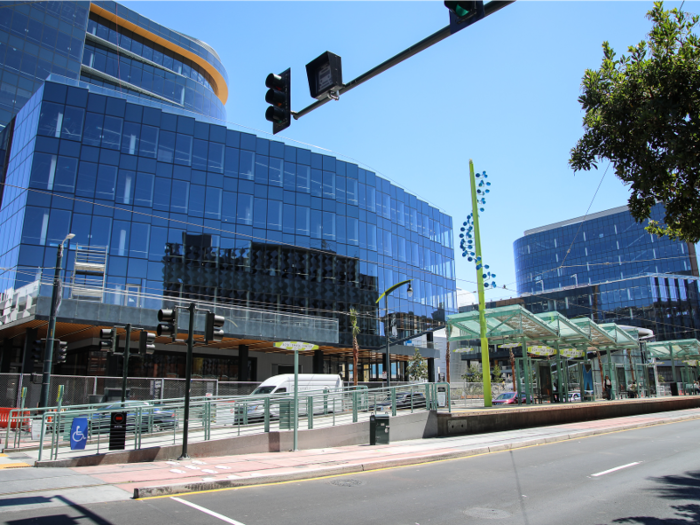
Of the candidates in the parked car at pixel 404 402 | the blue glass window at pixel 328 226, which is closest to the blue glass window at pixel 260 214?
the blue glass window at pixel 328 226

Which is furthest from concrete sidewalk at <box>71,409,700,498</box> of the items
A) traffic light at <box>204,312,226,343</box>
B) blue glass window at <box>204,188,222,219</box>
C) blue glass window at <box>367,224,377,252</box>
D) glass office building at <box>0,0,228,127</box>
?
glass office building at <box>0,0,228,127</box>

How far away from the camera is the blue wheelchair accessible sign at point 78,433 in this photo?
13.1 metres

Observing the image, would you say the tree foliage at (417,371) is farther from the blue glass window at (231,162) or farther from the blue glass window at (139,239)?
the blue glass window at (139,239)

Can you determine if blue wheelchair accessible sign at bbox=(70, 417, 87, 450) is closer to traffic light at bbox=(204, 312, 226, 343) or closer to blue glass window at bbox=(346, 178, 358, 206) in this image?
traffic light at bbox=(204, 312, 226, 343)

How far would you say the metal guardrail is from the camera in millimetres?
14422

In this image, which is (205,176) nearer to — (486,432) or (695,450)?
(486,432)

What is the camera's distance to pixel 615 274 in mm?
133625

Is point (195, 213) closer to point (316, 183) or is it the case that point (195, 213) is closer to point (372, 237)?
point (316, 183)

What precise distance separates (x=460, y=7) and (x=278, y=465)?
1031cm

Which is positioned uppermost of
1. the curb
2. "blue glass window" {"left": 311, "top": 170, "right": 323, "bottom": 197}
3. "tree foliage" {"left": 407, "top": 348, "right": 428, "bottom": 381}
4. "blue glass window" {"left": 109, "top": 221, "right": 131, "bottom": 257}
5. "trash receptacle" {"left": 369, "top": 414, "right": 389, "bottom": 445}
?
"blue glass window" {"left": 311, "top": 170, "right": 323, "bottom": 197}

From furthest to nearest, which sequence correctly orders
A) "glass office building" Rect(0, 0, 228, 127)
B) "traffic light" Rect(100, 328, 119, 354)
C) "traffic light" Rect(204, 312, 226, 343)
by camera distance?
"glass office building" Rect(0, 0, 228, 127)
"traffic light" Rect(100, 328, 119, 354)
"traffic light" Rect(204, 312, 226, 343)

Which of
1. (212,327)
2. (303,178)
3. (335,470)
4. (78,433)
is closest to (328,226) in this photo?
(303,178)

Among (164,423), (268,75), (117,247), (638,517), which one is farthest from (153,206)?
(638,517)

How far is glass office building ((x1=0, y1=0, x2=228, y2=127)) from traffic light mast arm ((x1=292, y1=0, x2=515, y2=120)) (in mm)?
56134
